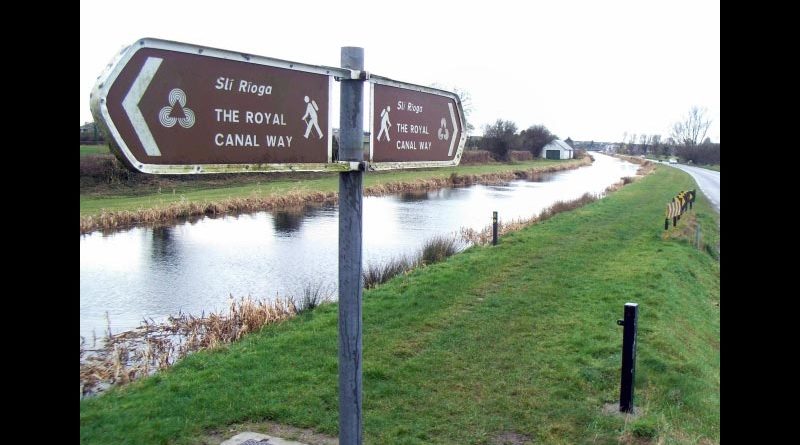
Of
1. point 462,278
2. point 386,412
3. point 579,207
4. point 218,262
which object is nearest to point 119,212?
point 218,262

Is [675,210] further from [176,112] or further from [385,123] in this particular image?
[176,112]

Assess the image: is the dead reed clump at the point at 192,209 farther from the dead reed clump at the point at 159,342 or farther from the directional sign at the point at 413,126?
the directional sign at the point at 413,126

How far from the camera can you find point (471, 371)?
5.62 m

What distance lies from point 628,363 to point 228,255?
11.8 meters

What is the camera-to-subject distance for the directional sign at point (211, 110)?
1862 millimetres

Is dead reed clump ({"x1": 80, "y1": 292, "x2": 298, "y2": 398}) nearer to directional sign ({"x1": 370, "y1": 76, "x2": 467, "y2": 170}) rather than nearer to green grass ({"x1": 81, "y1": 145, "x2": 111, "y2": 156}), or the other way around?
directional sign ({"x1": 370, "y1": 76, "x2": 467, "y2": 170})

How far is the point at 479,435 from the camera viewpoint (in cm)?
433

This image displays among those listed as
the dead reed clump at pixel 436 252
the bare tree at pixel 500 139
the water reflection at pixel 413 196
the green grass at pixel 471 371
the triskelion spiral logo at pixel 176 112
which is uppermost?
the bare tree at pixel 500 139

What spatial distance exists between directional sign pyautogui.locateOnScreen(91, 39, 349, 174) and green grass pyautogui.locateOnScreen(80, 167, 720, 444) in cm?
260

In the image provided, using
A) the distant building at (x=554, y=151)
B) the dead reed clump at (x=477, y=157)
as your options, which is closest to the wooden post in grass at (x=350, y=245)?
the dead reed clump at (x=477, y=157)

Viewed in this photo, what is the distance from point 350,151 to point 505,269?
8385 mm

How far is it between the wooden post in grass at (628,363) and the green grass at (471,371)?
165mm

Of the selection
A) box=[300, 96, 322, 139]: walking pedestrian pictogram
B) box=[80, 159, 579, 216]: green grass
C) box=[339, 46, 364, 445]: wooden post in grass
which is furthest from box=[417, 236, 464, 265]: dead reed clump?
box=[80, 159, 579, 216]: green grass

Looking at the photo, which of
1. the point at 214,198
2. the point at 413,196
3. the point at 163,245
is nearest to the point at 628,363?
the point at 163,245
